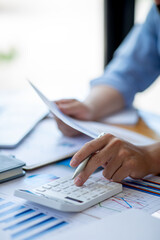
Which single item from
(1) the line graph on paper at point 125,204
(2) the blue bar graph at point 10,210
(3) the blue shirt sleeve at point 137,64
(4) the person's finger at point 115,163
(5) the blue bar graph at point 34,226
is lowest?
(1) the line graph on paper at point 125,204

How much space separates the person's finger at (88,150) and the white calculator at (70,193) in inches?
1.5

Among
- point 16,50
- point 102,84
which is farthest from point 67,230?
point 16,50

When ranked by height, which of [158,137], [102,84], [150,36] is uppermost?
[150,36]

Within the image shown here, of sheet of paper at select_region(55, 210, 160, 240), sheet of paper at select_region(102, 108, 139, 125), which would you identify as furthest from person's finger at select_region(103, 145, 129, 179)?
sheet of paper at select_region(102, 108, 139, 125)

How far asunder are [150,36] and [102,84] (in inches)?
9.1

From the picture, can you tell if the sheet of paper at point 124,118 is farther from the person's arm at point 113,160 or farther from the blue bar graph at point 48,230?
the blue bar graph at point 48,230

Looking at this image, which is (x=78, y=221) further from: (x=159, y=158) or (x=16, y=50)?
(x=16, y=50)

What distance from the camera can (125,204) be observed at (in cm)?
63

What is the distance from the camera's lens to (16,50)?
11.1 ft

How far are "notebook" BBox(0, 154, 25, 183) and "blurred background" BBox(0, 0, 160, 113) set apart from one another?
130cm

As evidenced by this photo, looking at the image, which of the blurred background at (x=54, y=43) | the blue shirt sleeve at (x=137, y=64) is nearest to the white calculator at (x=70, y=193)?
the blue shirt sleeve at (x=137, y=64)

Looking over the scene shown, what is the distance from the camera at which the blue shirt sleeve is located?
128cm

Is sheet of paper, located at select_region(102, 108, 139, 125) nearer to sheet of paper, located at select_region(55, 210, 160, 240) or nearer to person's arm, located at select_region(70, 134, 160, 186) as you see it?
person's arm, located at select_region(70, 134, 160, 186)

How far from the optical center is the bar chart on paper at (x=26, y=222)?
1.76ft
